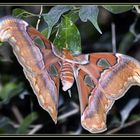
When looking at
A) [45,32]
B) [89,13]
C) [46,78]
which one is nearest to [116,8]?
[89,13]

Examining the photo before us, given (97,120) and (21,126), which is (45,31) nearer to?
(97,120)

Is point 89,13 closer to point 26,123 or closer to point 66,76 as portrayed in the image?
point 66,76

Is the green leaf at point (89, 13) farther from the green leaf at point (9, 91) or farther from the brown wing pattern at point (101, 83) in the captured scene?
the green leaf at point (9, 91)

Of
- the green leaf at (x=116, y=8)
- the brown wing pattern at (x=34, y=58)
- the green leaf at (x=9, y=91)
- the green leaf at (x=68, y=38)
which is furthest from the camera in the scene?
the green leaf at (x=9, y=91)

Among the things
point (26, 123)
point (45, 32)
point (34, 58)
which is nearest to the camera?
point (34, 58)

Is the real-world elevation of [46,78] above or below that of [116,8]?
below

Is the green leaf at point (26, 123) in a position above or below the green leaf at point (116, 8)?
below

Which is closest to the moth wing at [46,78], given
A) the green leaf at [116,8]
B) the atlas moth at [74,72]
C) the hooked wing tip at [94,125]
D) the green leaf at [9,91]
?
the atlas moth at [74,72]
